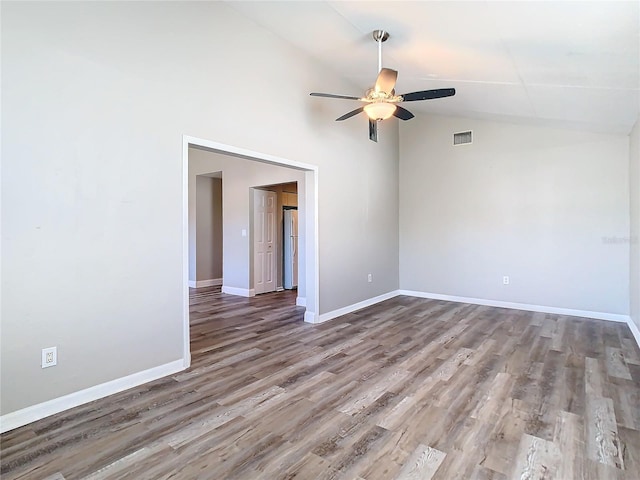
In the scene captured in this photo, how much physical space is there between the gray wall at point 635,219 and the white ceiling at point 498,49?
245 mm

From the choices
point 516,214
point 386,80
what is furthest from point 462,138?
point 386,80

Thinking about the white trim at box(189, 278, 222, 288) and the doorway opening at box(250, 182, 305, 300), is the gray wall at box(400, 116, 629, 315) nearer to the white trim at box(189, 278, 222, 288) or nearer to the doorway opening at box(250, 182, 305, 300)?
the doorway opening at box(250, 182, 305, 300)

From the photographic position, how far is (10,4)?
215cm

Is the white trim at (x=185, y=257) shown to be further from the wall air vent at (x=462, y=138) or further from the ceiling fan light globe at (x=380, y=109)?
the wall air vent at (x=462, y=138)

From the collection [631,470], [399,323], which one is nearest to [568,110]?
[399,323]

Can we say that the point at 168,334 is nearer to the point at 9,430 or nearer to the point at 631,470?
the point at 9,430

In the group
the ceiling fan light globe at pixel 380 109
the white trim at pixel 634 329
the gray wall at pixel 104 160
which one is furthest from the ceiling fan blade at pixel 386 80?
the white trim at pixel 634 329

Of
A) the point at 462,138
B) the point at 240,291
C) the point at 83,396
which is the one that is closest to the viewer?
the point at 83,396

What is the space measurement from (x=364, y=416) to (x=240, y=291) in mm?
4812

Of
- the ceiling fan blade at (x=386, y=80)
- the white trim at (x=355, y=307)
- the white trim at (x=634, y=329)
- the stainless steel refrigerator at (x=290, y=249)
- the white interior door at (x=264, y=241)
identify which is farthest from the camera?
the stainless steel refrigerator at (x=290, y=249)

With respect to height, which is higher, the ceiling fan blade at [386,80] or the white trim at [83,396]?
the ceiling fan blade at [386,80]

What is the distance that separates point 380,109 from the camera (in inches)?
130

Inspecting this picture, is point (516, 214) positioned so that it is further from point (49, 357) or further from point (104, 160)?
point (49, 357)

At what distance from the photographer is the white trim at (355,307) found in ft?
15.5
